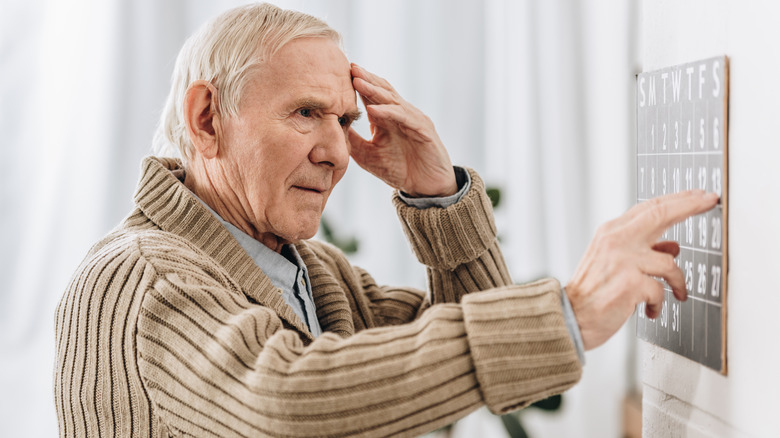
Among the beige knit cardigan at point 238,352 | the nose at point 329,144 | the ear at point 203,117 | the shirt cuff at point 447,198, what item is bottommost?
the beige knit cardigan at point 238,352

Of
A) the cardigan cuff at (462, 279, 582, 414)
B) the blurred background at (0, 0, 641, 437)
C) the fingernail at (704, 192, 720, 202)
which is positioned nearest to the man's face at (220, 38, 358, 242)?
the cardigan cuff at (462, 279, 582, 414)

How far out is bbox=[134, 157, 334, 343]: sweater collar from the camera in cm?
116

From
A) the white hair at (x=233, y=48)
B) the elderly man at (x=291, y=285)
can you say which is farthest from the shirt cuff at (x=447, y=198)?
the white hair at (x=233, y=48)

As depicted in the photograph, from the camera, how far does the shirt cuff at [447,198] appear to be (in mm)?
1404

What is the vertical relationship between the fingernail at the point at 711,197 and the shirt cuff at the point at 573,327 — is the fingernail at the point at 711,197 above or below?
above

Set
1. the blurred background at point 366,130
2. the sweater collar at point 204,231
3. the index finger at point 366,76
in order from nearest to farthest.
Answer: the sweater collar at point 204,231 < the index finger at point 366,76 < the blurred background at point 366,130

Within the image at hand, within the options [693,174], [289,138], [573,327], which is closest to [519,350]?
[573,327]

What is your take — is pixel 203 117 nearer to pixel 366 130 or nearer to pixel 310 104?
pixel 310 104

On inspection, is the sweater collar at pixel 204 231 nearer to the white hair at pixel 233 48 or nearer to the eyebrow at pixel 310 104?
the white hair at pixel 233 48

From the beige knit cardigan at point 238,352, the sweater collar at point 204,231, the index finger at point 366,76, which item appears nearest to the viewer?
the beige knit cardigan at point 238,352

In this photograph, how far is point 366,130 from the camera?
7.79 ft

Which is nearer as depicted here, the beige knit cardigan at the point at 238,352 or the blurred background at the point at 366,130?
the beige knit cardigan at the point at 238,352
